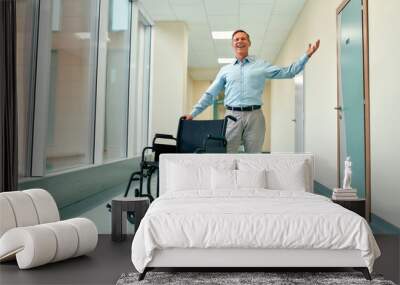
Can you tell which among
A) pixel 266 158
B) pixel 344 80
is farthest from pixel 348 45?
pixel 266 158

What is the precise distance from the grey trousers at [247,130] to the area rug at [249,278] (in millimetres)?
1885

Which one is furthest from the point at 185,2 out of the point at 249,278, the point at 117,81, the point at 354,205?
the point at 249,278

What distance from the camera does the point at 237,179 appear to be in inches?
125

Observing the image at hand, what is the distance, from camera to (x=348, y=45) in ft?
15.6

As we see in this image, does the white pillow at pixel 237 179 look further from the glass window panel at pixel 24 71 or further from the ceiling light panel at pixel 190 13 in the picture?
the ceiling light panel at pixel 190 13

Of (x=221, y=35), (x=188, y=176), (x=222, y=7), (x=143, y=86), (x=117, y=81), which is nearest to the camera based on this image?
(x=188, y=176)

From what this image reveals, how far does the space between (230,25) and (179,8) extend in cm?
139

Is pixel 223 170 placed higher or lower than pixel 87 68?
lower

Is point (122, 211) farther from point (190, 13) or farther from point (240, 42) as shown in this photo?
point (190, 13)

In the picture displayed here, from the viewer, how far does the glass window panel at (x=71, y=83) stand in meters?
4.72

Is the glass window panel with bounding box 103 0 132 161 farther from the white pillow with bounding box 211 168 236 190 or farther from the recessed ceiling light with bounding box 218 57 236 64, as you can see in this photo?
the recessed ceiling light with bounding box 218 57 236 64

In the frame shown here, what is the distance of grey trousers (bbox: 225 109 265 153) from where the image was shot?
410 cm

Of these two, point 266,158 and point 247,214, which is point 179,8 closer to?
point 266,158

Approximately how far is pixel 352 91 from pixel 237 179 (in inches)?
82.1
